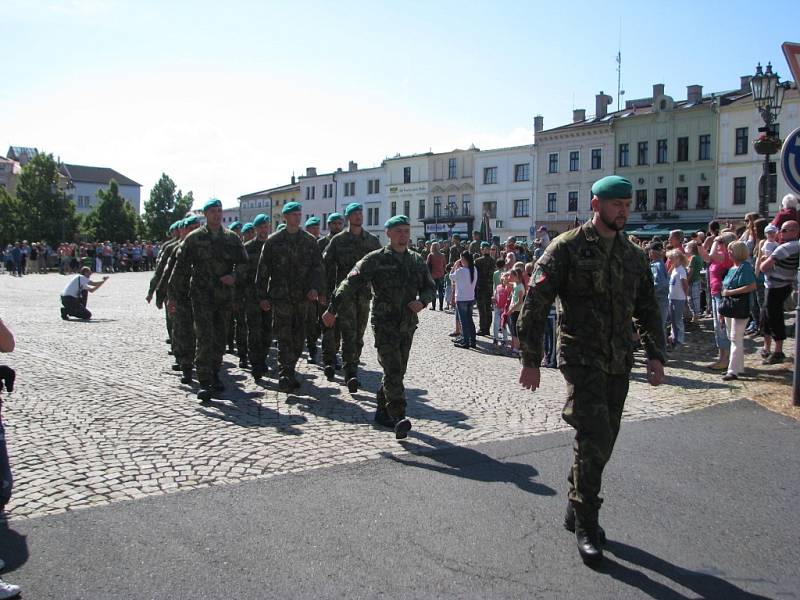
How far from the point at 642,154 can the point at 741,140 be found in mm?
7093

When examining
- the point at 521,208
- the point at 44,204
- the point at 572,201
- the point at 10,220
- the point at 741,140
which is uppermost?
the point at 741,140

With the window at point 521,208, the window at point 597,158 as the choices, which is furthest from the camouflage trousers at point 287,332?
the window at point 521,208

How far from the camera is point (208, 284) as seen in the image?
8.52 meters

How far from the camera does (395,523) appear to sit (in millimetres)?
4570

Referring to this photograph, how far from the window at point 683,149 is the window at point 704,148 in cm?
83

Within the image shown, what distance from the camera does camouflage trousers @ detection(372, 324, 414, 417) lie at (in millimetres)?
6707

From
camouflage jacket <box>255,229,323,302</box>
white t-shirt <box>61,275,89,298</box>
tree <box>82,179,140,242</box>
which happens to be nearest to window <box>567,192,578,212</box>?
tree <box>82,179,140,242</box>

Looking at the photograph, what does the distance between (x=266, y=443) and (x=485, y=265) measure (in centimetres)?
1016

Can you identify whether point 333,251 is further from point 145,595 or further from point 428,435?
point 145,595

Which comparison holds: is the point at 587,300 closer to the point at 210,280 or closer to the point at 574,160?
the point at 210,280

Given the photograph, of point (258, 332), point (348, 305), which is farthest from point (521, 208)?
point (348, 305)

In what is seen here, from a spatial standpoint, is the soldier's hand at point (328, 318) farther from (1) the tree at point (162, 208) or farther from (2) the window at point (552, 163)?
(1) the tree at point (162, 208)

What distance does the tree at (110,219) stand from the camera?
71750 millimetres

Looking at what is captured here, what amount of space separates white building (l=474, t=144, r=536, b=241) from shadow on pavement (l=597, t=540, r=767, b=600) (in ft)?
183
